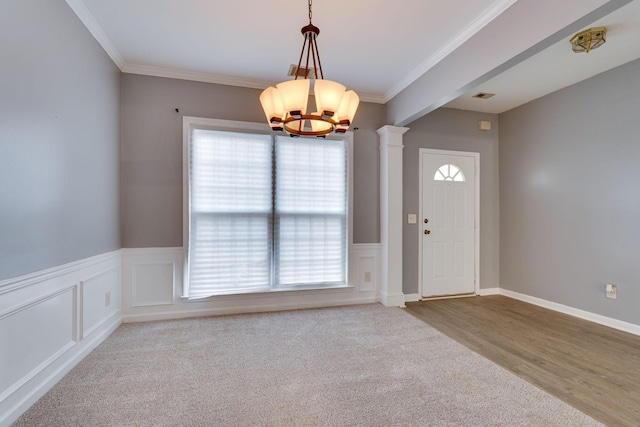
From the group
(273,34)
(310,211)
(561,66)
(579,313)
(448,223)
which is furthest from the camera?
(448,223)

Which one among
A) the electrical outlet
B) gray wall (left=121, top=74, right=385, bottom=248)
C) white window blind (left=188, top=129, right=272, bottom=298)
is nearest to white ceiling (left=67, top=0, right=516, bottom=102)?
gray wall (left=121, top=74, right=385, bottom=248)

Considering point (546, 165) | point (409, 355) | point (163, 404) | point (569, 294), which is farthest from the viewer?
point (546, 165)

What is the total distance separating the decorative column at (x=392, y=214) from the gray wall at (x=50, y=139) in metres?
3.04

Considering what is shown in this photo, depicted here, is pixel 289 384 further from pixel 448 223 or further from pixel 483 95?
pixel 483 95

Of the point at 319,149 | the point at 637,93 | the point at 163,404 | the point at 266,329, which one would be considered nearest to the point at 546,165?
the point at 637,93

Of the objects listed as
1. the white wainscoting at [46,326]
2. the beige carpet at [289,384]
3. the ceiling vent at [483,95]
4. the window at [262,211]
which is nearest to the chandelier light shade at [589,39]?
the ceiling vent at [483,95]

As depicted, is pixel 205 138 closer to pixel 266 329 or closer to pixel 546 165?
pixel 266 329

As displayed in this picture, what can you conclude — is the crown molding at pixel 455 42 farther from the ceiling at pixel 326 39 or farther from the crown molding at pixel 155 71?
the crown molding at pixel 155 71

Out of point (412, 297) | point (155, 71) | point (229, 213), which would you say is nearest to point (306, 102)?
point (229, 213)

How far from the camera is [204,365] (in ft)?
7.49

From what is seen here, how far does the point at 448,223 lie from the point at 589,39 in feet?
8.04

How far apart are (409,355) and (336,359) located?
2.01 feet

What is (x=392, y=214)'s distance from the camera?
3840 mm

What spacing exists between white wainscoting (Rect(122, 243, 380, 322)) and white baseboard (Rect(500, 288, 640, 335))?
273cm
